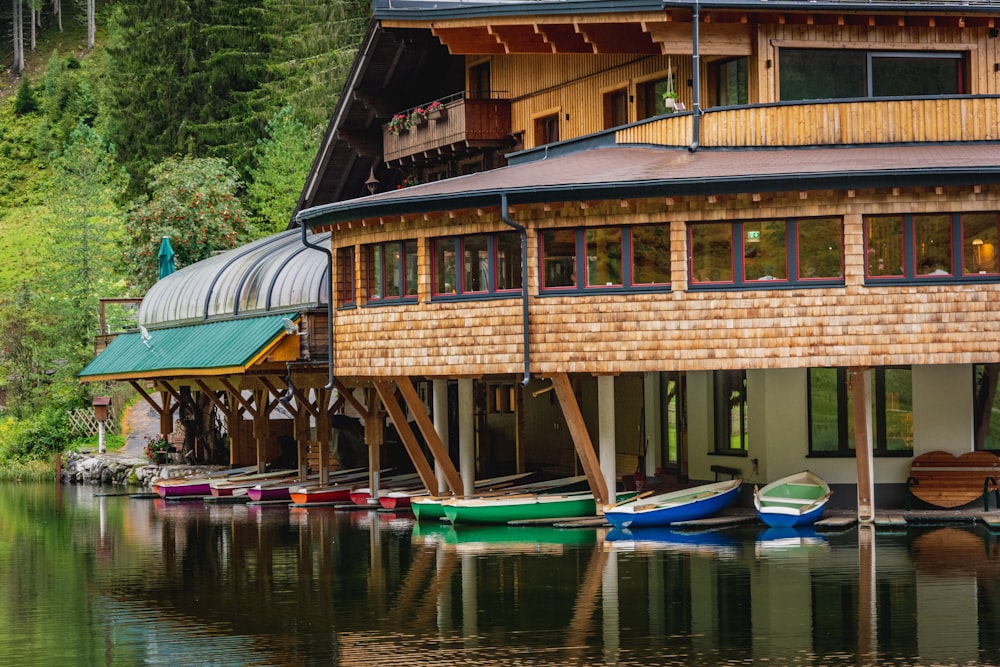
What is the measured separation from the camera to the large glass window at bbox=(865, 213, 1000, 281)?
28484mm

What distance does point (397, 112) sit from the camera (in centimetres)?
4409

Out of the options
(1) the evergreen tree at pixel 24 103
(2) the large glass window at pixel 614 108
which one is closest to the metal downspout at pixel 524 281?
(2) the large glass window at pixel 614 108

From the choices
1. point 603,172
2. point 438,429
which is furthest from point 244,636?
point 438,429

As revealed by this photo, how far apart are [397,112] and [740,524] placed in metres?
18.1

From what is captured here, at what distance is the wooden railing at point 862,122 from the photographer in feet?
100

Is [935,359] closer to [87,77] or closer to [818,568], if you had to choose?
[818,568]

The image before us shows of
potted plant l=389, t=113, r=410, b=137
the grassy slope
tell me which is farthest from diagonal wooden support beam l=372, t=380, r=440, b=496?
the grassy slope

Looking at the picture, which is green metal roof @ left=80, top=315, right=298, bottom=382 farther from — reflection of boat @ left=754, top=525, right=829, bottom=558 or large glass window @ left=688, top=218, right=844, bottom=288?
reflection of boat @ left=754, top=525, right=829, bottom=558

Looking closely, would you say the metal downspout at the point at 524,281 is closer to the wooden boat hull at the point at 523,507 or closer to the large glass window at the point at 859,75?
the wooden boat hull at the point at 523,507

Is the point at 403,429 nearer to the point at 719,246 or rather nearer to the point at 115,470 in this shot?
the point at 719,246

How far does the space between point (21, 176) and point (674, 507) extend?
267 ft

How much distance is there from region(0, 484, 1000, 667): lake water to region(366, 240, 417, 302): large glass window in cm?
472

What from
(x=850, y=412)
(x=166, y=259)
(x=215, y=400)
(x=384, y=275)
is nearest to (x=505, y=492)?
(x=384, y=275)

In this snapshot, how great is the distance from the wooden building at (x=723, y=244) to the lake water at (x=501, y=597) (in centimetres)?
309
